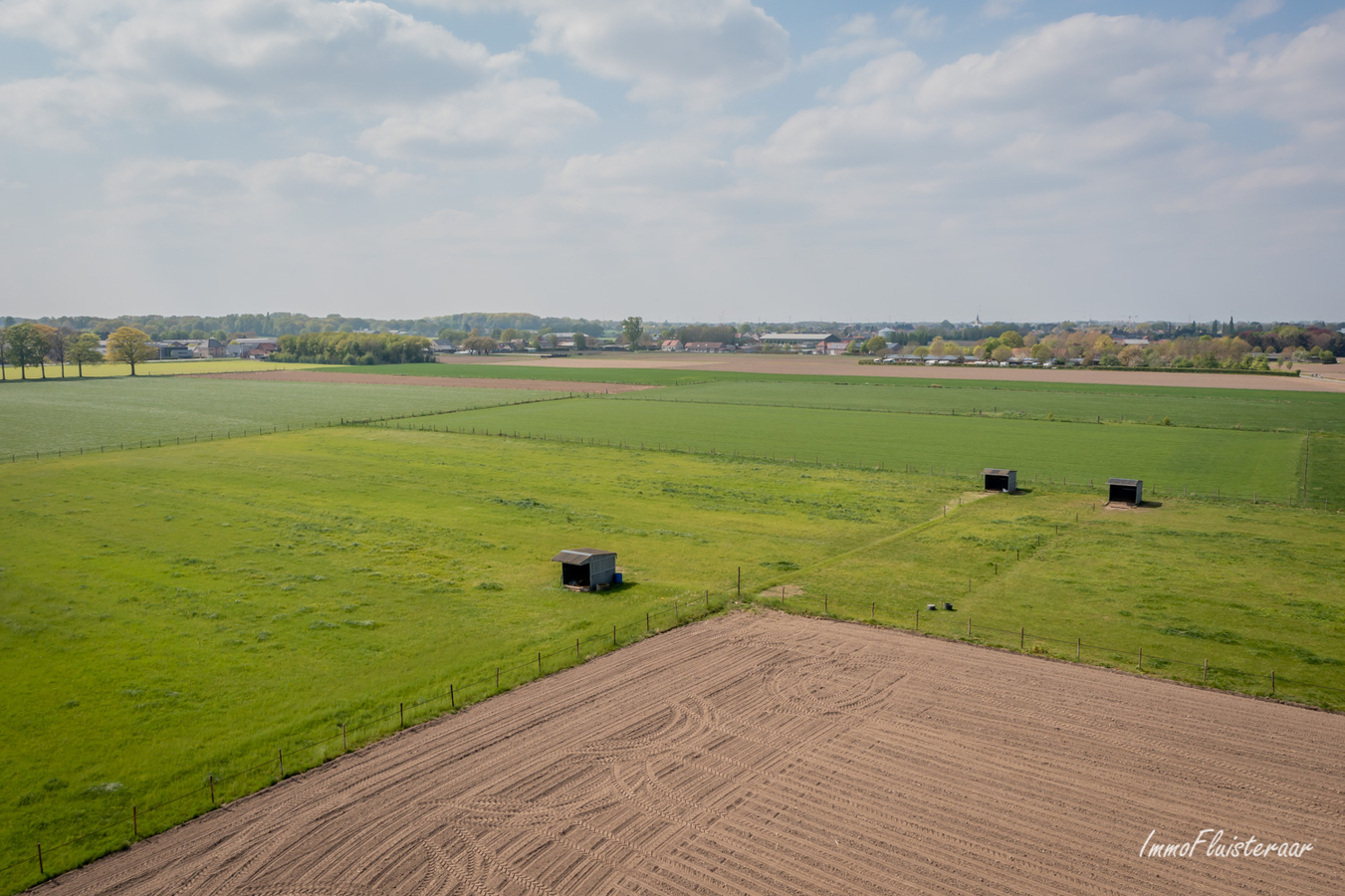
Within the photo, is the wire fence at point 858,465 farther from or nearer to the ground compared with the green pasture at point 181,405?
nearer to the ground

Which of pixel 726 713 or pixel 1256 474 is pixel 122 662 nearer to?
pixel 726 713

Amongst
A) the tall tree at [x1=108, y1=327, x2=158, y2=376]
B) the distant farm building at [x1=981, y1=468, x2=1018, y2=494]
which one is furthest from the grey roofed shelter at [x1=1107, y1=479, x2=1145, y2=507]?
the tall tree at [x1=108, y1=327, x2=158, y2=376]

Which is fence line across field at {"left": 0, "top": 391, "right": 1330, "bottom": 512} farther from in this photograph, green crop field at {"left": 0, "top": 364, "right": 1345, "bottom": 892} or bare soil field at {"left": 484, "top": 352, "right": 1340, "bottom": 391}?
bare soil field at {"left": 484, "top": 352, "right": 1340, "bottom": 391}

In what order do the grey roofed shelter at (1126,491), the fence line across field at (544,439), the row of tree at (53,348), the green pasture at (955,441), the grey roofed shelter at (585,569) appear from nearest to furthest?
the grey roofed shelter at (585,569)
the grey roofed shelter at (1126,491)
the fence line across field at (544,439)
the green pasture at (955,441)
the row of tree at (53,348)

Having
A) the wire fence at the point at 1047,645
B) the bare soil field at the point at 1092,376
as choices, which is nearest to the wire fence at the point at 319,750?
the wire fence at the point at 1047,645

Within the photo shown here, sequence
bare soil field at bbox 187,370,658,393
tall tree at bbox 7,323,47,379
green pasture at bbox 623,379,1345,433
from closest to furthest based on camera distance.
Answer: green pasture at bbox 623,379,1345,433 < bare soil field at bbox 187,370,658,393 < tall tree at bbox 7,323,47,379

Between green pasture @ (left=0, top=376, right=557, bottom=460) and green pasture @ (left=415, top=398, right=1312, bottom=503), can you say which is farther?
green pasture @ (left=0, top=376, right=557, bottom=460)

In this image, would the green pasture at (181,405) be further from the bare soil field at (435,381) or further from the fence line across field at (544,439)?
the bare soil field at (435,381)
